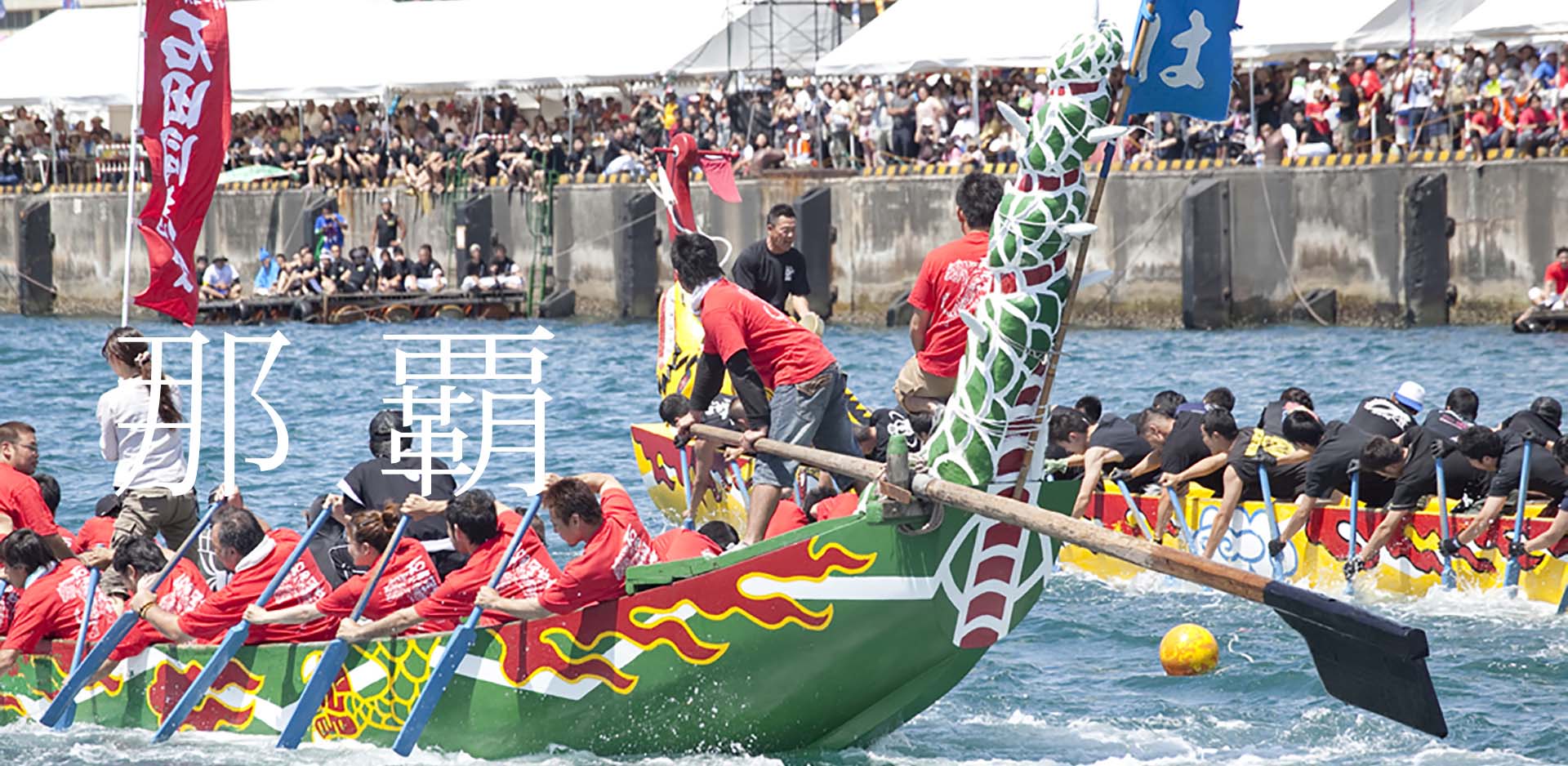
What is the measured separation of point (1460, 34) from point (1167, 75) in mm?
21112

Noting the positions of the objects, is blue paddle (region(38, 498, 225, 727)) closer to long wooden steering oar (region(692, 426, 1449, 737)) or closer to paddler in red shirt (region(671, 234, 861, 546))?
paddler in red shirt (region(671, 234, 861, 546))

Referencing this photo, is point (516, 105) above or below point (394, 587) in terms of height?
above

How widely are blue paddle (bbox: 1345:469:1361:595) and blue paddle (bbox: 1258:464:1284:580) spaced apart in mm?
479

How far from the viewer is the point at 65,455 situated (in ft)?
79.7

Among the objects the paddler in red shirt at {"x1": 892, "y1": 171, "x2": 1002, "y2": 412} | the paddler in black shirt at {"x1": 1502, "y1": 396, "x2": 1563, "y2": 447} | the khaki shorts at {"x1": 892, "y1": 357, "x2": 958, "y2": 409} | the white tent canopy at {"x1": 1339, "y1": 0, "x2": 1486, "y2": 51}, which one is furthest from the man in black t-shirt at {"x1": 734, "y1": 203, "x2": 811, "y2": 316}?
the white tent canopy at {"x1": 1339, "y1": 0, "x2": 1486, "y2": 51}

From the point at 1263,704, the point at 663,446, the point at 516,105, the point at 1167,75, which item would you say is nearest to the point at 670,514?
the point at 663,446

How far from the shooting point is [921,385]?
1420cm

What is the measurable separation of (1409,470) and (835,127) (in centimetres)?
2309

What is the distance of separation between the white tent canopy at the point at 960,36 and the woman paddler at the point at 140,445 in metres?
20.9

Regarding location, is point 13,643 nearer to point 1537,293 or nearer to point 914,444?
point 914,444

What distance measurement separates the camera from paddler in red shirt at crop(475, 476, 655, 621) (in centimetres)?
1070

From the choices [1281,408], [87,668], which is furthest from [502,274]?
[87,668]

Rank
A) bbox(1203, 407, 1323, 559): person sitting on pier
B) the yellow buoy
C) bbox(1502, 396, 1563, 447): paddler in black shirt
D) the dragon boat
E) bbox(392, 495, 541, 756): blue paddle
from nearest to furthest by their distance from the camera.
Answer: the dragon boat, bbox(392, 495, 541, 756): blue paddle, the yellow buoy, bbox(1502, 396, 1563, 447): paddler in black shirt, bbox(1203, 407, 1323, 559): person sitting on pier

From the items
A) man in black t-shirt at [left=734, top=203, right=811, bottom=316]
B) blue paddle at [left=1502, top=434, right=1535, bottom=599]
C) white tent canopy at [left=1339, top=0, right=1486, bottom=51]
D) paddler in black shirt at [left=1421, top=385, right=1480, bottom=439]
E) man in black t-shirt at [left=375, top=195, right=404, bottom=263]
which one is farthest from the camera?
man in black t-shirt at [left=375, top=195, right=404, bottom=263]
